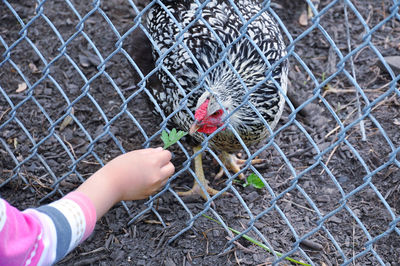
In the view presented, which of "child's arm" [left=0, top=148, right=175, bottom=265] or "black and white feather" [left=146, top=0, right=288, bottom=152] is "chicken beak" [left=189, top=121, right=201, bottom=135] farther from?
"child's arm" [left=0, top=148, right=175, bottom=265]

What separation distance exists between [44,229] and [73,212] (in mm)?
154

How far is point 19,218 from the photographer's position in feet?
5.49

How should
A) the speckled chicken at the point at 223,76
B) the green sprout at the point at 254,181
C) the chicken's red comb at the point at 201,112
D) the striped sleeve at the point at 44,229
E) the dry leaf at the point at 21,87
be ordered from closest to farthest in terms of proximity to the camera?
the striped sleeve at the point at 44,229, the chicken's red comb at the point at 201,112, the speckled chicken at the point at 223,76, the green sprout at the point at 254,181, the dry leaf at the point at 21,87

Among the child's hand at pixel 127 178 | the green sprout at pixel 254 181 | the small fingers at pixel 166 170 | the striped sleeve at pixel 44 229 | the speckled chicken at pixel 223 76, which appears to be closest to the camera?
the striped sleeve at pixel 44 229

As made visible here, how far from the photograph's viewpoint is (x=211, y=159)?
3.51 meters

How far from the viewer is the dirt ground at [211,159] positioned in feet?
8.63

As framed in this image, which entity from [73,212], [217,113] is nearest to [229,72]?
[217,113]

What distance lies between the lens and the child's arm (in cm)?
164

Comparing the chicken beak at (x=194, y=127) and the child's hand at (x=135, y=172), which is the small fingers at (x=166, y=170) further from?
the chicken beak at (x=194, y=127)

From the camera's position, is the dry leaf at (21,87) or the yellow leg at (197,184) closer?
the yellow leg at (197,184)

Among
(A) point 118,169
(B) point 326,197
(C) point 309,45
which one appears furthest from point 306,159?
(A) point 118,169

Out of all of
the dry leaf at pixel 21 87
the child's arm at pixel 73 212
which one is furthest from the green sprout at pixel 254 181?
the dry leaf at pixel 21 87

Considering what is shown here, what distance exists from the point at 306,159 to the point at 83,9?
252 cm

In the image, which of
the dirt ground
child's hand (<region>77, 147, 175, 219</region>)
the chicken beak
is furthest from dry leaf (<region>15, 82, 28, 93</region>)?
child's hand (<region>77, 147, 175, 219</region>)
